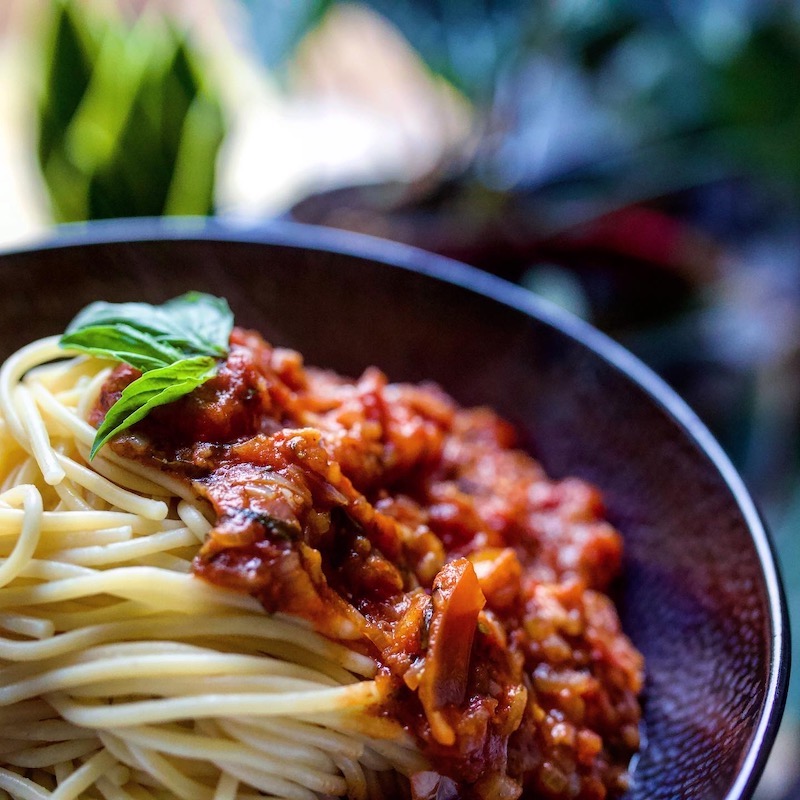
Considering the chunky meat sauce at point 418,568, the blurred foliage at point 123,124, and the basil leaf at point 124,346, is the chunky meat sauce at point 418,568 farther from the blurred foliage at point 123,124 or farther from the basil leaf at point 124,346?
the blurred foliage at point 123,124

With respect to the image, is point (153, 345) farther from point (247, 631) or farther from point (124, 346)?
point (247, 631)

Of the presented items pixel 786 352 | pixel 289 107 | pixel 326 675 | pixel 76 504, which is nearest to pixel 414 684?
pixel 326 675

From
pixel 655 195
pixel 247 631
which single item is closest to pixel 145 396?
pixel 247 631

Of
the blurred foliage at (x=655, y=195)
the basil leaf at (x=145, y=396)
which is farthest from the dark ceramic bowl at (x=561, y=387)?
the blurred foliage at (x=655, y=195)

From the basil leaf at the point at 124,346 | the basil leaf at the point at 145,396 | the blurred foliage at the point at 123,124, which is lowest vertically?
the basil leaf at the point at 145,396

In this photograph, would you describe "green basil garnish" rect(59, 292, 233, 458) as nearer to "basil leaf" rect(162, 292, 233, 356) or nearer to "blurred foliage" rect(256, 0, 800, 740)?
"basil leaf" rect(162, 292, 233, 356)

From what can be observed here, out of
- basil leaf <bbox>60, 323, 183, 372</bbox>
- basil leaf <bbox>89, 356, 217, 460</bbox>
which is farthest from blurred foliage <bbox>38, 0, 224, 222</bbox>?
basil leaf <bbox>89, 356, 217, 460</bbox>

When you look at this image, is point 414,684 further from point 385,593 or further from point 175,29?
point 175,29
